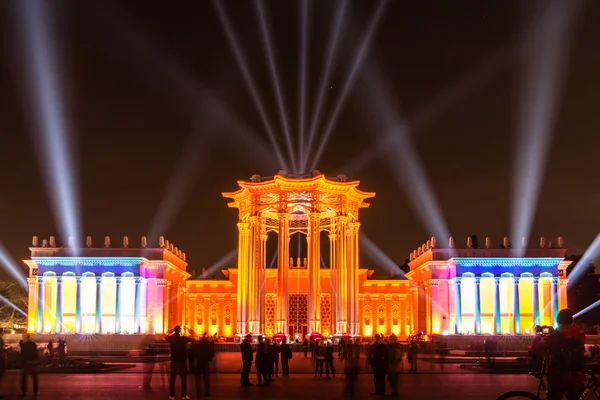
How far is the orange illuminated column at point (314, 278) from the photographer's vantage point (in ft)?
211

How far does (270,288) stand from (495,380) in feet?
176

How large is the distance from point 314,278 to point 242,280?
611 centimetres

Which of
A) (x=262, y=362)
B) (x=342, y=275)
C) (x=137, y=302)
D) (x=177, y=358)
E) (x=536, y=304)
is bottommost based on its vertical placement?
(x=262, y=362)

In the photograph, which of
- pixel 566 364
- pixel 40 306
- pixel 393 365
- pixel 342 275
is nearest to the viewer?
pixel 566 364

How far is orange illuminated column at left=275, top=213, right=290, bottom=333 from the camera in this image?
63.9 m

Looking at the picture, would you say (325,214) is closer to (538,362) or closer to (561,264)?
(561,264)

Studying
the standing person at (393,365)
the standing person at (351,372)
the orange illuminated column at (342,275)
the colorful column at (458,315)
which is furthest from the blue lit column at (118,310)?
the standing person at (393,365)

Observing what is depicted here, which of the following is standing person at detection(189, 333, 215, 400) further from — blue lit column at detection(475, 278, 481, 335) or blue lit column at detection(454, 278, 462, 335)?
blue lit column at detection(475, 278, 481, 335)

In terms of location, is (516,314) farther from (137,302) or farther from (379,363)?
(379,363)

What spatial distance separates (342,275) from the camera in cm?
6762

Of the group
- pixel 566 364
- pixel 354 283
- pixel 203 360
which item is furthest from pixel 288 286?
pixel 566 364

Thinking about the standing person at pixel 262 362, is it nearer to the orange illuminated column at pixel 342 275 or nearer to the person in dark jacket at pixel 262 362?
the person in dark jacket at pixel 262 362

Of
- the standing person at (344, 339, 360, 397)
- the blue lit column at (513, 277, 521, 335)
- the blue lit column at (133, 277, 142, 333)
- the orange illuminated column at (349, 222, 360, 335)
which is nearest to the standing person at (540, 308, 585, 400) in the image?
the standing person at (344, 339, 360, 397)

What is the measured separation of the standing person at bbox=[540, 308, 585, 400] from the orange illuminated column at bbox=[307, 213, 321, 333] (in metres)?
50.6
